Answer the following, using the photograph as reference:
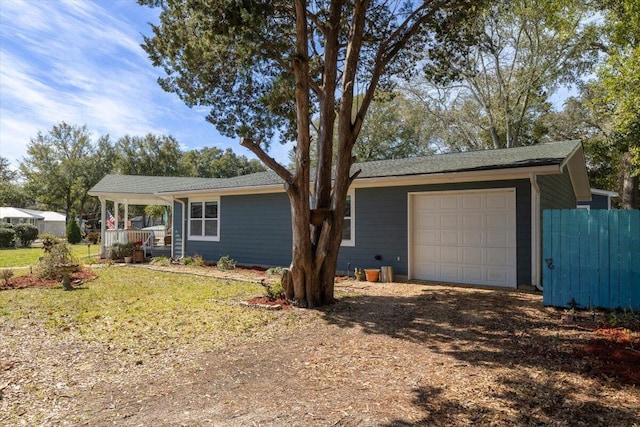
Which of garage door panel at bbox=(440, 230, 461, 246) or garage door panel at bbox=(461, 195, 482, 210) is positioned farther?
garage door panel at bbox=(440, 230, 461, 246)

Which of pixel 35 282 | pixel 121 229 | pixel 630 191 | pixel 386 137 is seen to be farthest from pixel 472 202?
pixel 386 137

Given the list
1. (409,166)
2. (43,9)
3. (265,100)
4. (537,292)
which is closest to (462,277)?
(537,292)

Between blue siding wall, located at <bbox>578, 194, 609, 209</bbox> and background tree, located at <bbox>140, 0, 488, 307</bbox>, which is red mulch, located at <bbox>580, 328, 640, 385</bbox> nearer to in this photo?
background tree, located at <bbox>140, 0, 488, 307</bbox>

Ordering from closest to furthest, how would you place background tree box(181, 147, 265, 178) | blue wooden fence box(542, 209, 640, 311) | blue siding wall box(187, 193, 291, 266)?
blue wooden fence box(542, 209, 640, 311)
blue siding wall box(187, 193, 291, 266)
background tree box(181, 147, 265, 178)

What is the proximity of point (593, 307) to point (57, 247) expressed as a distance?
1106 cm

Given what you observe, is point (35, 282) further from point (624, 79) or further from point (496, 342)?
point (624, 79)

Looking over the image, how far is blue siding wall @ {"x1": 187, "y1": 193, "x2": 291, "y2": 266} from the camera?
12055 millimetres

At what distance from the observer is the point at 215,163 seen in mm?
44406

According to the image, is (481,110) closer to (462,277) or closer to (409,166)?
(409,166)

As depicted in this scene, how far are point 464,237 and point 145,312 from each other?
22.3 ft

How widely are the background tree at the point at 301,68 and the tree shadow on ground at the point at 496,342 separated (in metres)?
1.39

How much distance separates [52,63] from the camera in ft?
44.8

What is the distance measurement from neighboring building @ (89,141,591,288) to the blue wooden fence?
1627 millimetres

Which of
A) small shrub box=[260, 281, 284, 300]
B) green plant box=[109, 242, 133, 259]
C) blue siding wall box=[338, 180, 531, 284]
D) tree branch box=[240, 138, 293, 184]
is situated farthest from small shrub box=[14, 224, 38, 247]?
tree branch box=[240, 138, 293, 184]
